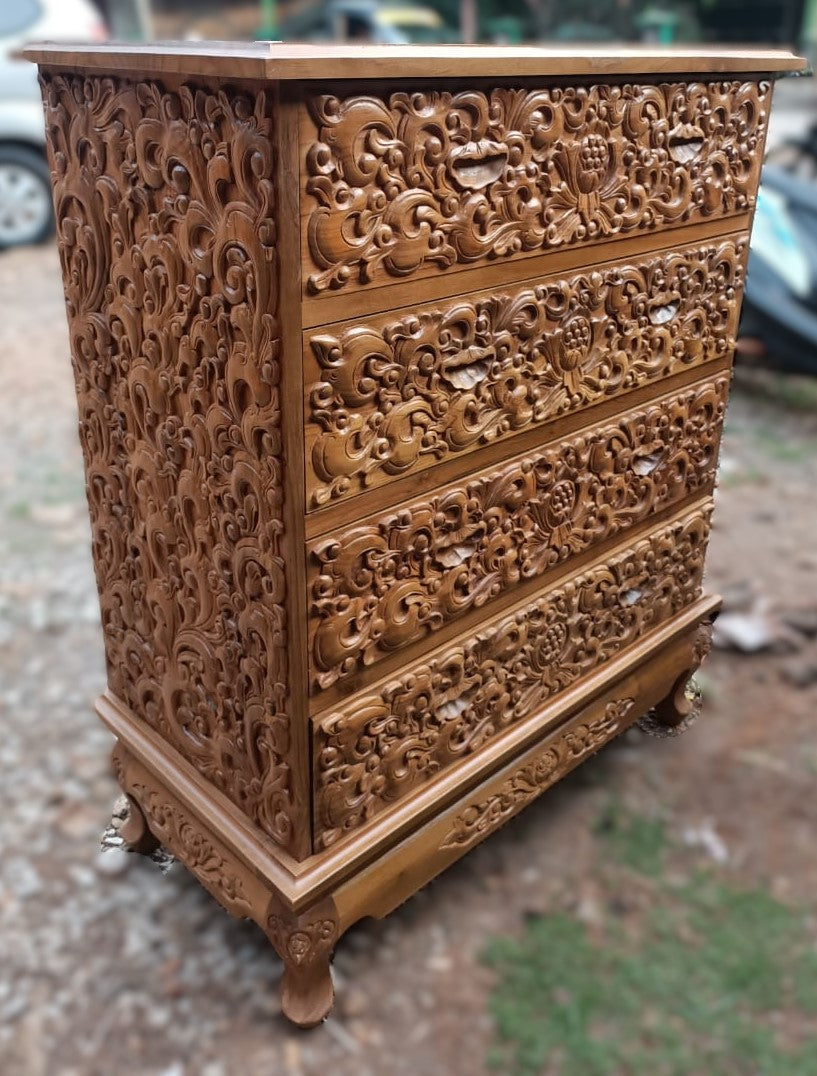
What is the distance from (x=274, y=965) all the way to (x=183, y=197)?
3.01 ft

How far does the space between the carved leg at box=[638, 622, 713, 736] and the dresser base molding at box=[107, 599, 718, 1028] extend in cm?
13

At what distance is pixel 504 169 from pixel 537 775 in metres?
0.68

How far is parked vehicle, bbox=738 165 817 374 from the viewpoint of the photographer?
2641 millimetres

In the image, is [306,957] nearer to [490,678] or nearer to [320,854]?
[320,854]

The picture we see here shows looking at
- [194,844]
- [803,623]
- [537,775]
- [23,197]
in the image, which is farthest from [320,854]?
[23,197]

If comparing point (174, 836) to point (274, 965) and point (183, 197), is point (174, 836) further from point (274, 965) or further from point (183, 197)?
point (183, 197)

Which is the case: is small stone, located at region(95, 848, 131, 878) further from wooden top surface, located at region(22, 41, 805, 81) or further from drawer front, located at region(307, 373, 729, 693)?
wooden top surface, located at region(22, 41, 805, 81)

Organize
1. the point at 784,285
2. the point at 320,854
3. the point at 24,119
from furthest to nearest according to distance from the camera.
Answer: the point at 24,119 < the point at 784,285 < the point at 320,854

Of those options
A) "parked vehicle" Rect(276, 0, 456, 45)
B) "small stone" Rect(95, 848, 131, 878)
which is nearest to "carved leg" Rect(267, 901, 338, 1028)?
"small stone" Rect(95, 848, 131, 878)

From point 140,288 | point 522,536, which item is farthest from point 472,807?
point 140,288

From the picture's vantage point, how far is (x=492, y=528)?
96 cm

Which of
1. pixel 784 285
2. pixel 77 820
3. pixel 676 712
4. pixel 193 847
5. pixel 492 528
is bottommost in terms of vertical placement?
pixel 77 820

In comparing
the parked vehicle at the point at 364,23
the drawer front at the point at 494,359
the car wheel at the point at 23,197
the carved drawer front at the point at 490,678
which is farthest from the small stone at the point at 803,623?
the parked vehicle at the point at 364,23

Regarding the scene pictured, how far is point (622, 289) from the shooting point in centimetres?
99
